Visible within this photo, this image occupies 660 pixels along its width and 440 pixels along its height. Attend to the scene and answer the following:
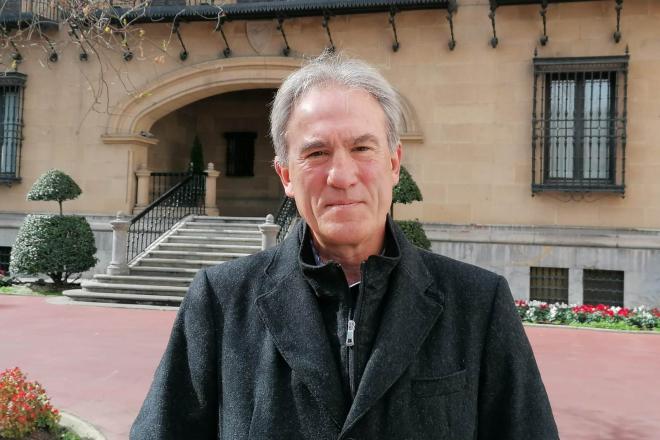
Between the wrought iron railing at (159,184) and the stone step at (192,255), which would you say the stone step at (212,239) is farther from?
the wrought iron railing at (159,184)

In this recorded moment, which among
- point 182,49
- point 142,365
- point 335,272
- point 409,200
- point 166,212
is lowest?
→ point 142,365

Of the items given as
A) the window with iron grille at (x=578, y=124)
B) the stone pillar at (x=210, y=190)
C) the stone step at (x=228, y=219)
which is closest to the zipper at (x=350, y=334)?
the window with iron grille at (x=578, y=124)

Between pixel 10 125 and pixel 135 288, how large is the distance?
7326 millimetres

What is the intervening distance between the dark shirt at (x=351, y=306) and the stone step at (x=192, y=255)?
39.0 ft

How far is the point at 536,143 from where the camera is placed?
13367mm

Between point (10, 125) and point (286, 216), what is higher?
point (10, 125)

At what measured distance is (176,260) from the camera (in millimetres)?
13516

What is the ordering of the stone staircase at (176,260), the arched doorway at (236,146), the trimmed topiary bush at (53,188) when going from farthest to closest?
the arched doorway at (236,146)
the trimmed topiary bush at (53,188)
the stone staircase at (176,260)

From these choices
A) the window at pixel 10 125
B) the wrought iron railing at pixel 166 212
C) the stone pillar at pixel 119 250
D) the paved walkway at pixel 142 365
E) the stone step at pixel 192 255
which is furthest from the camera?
the window at pixel 10 125

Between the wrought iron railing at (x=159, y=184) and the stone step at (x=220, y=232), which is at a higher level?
the wrought iron railing at (x=159, y=184)

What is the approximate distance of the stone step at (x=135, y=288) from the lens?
Answer: 1239cm

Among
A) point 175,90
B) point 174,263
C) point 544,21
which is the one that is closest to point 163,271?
point 174,263

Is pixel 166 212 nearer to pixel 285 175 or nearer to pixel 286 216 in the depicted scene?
pixel 286 216

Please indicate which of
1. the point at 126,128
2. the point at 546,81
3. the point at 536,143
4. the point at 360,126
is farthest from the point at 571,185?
the point at 360,126
